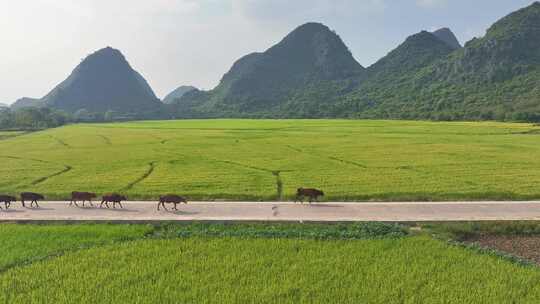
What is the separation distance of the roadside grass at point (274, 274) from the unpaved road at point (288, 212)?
251cm

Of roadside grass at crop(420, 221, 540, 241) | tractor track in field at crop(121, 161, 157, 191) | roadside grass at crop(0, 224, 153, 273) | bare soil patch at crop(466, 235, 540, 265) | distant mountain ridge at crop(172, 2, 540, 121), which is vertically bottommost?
bare soil patch at crop(466, 235, 540, 265)

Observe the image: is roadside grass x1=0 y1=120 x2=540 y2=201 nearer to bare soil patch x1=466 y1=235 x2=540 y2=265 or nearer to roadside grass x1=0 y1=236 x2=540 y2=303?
bare soil patch x1=466 y1=235 x2=540 y2=265

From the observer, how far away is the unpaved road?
1457cm

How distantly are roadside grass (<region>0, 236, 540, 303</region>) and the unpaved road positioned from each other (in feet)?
Answer: 8.24

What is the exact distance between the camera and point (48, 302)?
8477 mm

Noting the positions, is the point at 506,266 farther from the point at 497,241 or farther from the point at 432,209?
the point at 432,209

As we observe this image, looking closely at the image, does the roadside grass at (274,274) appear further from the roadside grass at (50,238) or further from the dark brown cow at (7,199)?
the dark brown cow at (7,199)

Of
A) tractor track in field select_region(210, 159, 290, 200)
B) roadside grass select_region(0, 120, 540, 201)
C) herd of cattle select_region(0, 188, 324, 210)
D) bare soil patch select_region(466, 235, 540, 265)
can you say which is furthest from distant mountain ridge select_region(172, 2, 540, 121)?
herd of cattle select_region(0, 188, 324, 210)

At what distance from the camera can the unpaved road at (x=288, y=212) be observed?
1457 cm

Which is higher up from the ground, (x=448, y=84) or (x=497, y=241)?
(x=448, y=84)

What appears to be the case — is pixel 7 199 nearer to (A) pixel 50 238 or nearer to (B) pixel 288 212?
(A) pixel 50 238

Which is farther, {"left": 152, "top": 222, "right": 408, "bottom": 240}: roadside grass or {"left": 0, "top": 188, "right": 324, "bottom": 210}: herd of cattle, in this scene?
{"left": 0, "top": 188, "right": 324, "bottom": 210}: herd of cattle

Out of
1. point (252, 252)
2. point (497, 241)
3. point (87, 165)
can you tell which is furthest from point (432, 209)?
point (87, 165)

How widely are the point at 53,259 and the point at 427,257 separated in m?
11.2
